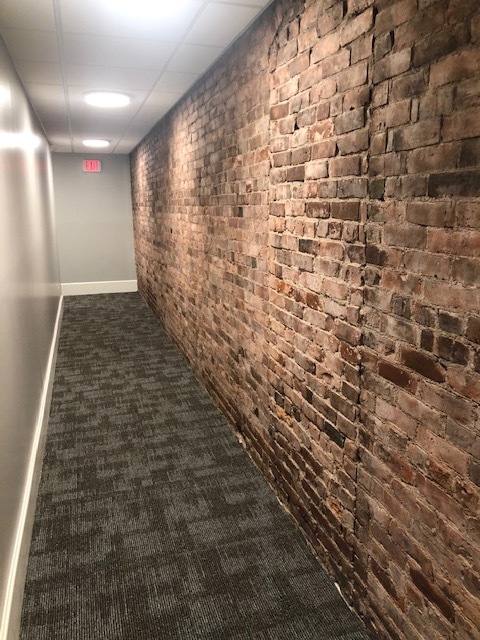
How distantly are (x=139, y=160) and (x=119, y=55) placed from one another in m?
4.09

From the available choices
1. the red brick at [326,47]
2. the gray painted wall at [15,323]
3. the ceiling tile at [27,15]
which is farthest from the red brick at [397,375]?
the ceiling tile at [27,15]

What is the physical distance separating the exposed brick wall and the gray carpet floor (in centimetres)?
17

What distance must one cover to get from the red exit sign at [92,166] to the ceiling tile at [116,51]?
16.8ft

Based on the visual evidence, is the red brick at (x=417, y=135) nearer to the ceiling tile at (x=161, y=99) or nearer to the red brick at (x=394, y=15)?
the red brick at (x=394, y=15)

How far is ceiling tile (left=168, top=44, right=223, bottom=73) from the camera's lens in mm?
2627

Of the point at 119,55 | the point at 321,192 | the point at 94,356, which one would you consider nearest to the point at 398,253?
the point at 321,192

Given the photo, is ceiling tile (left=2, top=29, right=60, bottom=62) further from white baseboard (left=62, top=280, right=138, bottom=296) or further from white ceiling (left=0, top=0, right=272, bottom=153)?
white baseboard (left=62, top=280, right=138, bottom=296)

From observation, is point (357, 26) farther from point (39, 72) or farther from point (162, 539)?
point (39, 72)

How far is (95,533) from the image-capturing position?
221 centimetres

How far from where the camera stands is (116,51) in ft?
8.59

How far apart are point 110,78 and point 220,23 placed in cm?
120

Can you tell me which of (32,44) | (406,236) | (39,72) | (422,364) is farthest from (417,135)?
(39,72)

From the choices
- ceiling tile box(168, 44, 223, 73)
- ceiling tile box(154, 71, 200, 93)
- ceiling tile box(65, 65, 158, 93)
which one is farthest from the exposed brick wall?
ceiling tile box(65, 65, 158, 93)

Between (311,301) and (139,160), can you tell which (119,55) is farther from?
(139,160)
